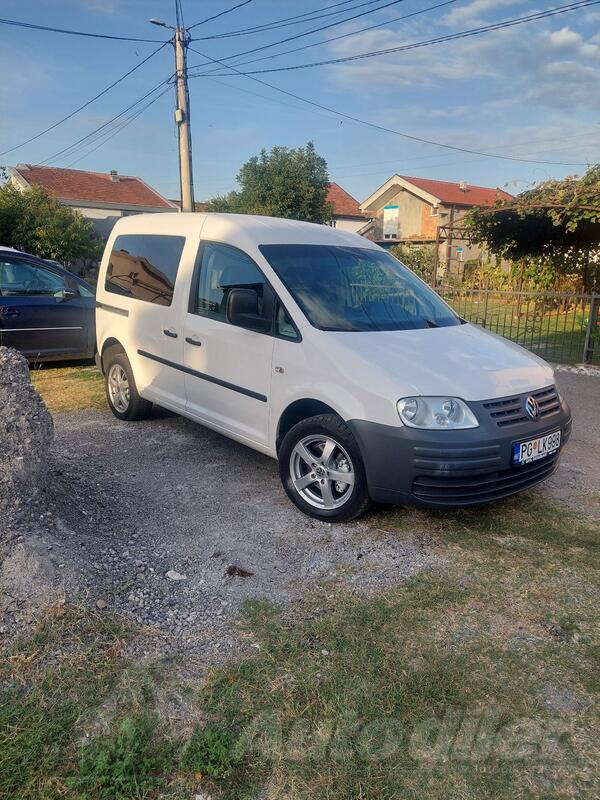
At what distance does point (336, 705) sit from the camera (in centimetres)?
250

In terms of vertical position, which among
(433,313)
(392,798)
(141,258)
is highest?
(141,258)

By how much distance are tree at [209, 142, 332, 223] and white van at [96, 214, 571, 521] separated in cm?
2399

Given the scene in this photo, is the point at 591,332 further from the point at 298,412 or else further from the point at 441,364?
the point at 298,412

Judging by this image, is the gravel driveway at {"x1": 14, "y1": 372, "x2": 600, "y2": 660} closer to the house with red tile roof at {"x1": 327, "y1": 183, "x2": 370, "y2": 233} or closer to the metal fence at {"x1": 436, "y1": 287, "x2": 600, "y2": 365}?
the metal fence at {"x1": 436, "y1": 287, "x2": 600, "y2": 365}

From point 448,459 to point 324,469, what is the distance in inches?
32.9

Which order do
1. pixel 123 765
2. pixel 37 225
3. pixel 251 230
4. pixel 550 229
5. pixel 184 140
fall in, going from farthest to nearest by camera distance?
pixel 37 225 < pixel 184 140 < pixel 550 229 < pixel 251 230 < pixel 123 765

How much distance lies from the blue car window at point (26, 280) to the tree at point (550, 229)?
7390 mm

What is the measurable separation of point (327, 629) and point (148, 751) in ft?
3.32

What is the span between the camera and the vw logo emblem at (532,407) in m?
3.99

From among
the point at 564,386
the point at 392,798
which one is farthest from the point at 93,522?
the point at 564,386

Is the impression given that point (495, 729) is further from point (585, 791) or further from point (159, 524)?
point (159, 524)

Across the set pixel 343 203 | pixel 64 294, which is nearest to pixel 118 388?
pixel 64 294

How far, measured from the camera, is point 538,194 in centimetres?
1074

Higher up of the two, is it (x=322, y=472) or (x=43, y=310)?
(x=43, y=310)
